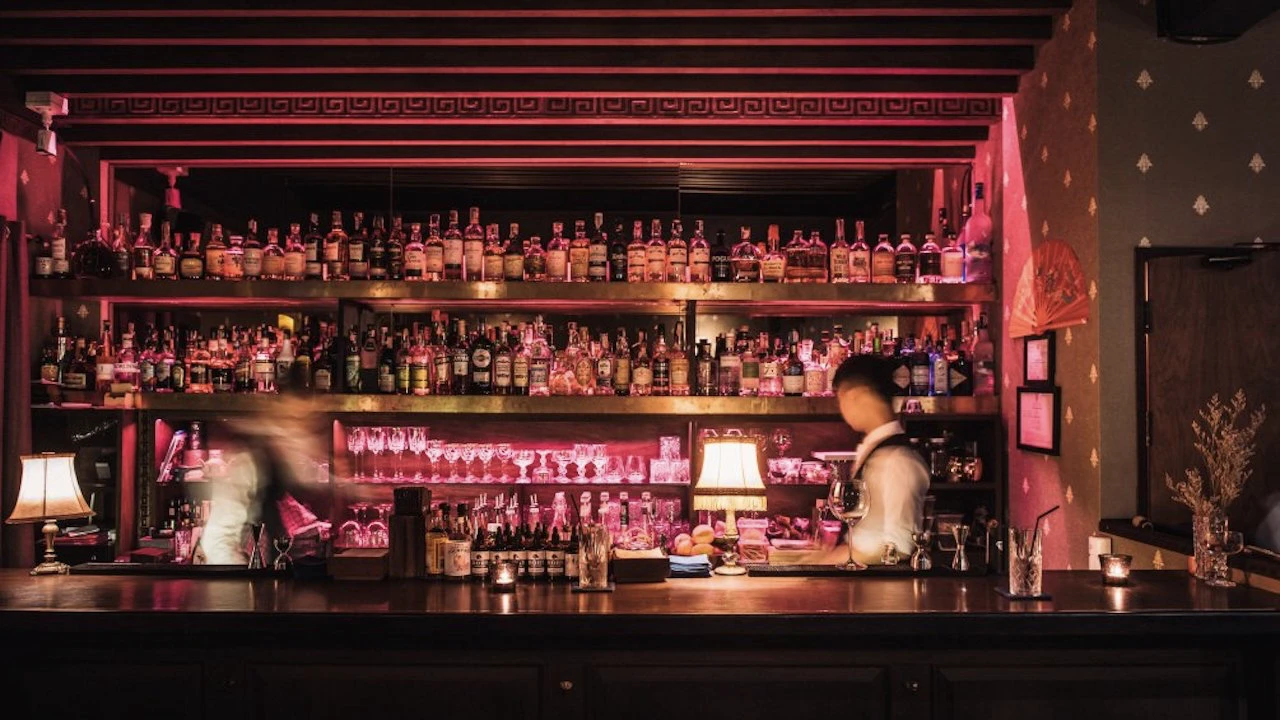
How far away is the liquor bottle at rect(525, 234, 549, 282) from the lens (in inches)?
193

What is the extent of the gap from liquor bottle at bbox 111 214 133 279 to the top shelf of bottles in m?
0.14

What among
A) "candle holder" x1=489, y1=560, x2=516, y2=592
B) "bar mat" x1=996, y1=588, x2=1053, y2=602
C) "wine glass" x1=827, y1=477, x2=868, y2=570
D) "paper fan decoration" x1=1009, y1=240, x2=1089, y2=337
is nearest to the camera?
"bar mat" x1=996, y1=588, x2=1053, y2=602

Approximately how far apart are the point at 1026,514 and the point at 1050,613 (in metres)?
2.23

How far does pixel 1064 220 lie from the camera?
13.2ft

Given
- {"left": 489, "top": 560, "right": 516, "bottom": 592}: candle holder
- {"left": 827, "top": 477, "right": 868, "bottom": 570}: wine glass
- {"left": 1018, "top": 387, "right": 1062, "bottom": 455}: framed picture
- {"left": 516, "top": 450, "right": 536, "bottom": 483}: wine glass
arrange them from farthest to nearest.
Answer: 1. {"left": 516, "top": 450, "right": 536, "bottom": 483}: wine glass
2. {"left": 1018, "top": 387, "right": 1062, "bottom": 455}: framed picture
3. {"left": 827, "top": 477, "right": 868, "bottom": 570}: wine glass
4. {"left": 489, "top": 560, "right": 516, "bottom": 592}: candle holder

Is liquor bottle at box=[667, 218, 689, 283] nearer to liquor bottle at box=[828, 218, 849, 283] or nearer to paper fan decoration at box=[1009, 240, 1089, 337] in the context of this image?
liquor bottle at box=[828, 218, 849, 283]

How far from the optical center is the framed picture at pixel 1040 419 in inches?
Answer: 162

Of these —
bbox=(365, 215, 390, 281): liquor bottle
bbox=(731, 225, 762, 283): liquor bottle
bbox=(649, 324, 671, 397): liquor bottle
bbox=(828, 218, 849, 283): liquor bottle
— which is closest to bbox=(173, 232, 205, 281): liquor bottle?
bbox=(365, 215, 390, 281): liquor bottle

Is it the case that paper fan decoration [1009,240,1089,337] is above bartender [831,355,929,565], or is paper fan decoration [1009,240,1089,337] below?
above

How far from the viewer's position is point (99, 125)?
196 inches
